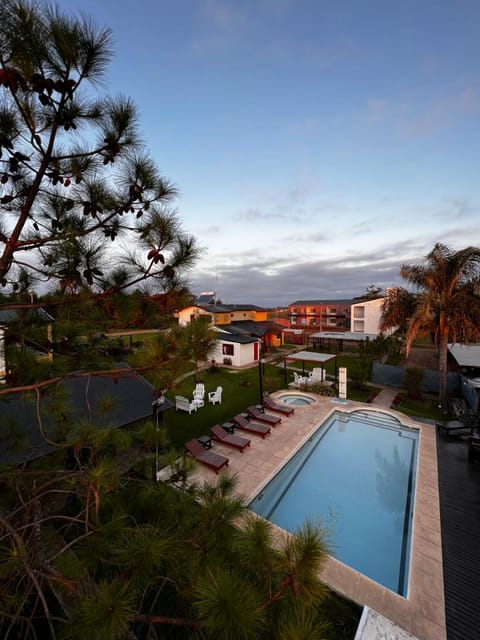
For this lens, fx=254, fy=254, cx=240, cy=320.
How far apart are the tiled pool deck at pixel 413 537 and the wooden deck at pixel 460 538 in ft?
0.48

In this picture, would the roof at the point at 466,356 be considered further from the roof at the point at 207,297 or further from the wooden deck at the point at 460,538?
the roof at the point at 207,297

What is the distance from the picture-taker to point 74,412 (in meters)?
3.98

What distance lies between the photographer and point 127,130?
125 inches

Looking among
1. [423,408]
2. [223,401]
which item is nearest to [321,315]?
[423,408]

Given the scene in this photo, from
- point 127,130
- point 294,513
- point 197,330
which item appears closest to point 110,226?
point 127,130

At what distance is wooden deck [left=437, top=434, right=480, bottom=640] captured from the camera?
4.27m

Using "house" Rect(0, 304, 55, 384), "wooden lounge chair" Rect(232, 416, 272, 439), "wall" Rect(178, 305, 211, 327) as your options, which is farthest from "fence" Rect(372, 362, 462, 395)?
"house" Rect(0, 304, 55, 384)

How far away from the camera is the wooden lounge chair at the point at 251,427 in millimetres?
10547

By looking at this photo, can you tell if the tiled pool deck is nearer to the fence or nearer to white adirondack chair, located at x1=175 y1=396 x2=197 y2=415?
white adirondack chair, located at x1=175 y1=396 x2=197 y2=415

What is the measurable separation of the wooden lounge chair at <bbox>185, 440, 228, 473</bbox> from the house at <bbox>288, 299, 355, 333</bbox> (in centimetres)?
4089

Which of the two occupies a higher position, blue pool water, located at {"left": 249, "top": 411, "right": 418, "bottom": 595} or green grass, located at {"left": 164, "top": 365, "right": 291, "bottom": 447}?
green grass, located at {"left": 164, "top": 365, "right": 291, "bottom": 447}

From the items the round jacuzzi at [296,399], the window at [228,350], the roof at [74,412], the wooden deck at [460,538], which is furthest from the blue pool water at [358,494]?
the window at [228,350]

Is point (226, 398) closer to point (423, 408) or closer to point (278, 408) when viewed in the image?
point (278, 408)

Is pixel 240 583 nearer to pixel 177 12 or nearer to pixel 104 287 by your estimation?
pixel 104 287
